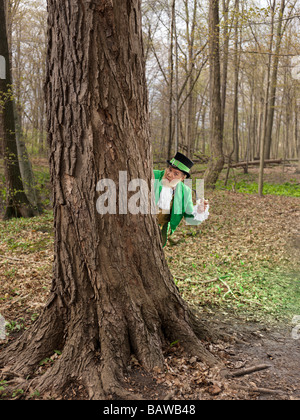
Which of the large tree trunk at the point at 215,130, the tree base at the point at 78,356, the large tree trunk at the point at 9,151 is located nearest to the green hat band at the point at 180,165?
the tree base at the point at 78,356

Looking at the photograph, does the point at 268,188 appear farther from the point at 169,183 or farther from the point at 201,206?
the point at 169,183

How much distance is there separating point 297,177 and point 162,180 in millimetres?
14557

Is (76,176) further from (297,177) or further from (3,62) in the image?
(297,177)

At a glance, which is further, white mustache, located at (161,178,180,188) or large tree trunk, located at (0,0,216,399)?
white mustache, located at (161,178,180,188)

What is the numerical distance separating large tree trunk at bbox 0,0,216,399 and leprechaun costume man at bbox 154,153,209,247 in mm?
778

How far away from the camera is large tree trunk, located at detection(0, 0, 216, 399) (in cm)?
245

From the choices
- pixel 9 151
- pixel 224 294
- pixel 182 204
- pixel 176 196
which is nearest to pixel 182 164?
pixel 176 196

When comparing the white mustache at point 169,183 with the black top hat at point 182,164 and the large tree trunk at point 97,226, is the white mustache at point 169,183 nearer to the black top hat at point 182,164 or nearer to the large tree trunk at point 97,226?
the black top hat at point 182,164

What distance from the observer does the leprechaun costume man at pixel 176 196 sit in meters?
3.59

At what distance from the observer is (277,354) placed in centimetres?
309

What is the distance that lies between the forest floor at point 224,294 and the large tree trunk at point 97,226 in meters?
0.15

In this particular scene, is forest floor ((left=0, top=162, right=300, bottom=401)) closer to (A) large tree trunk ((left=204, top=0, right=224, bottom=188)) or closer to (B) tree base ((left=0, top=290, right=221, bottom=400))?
(B) tree base ((left=0, top=290, right=221, bottom=400))

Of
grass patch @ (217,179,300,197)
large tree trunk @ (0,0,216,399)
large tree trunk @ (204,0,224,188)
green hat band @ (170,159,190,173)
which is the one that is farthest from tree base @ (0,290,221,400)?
grass patch @ (217,179,300,197)
